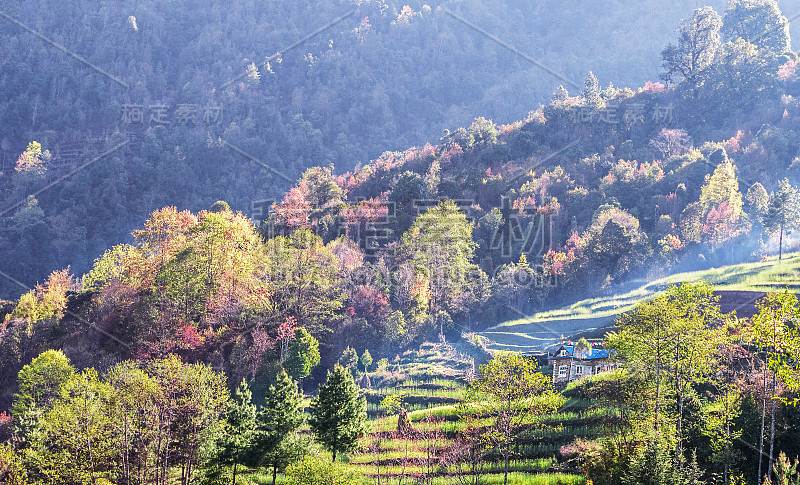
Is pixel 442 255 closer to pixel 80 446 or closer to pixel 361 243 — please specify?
pixel 361 243

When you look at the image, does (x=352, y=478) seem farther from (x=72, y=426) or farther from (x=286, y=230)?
(x=286, y=230)

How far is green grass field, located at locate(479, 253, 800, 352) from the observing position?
131ft

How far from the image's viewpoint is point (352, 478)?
72.6ft

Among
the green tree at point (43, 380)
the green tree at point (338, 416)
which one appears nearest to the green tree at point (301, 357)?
the green tree at point (338, 416)

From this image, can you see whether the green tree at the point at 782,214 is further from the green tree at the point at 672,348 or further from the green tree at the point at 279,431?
the green tree at the point at 279,431

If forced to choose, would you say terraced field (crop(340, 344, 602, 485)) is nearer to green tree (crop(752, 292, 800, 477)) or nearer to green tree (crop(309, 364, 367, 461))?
green tree (crop(309, 364, 367, 461))

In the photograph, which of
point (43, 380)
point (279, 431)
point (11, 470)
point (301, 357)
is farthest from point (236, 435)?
point (43, 380)

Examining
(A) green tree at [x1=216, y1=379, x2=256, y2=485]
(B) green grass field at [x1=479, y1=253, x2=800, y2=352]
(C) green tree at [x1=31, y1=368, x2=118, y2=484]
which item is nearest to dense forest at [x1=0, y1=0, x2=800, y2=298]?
(B) green grass field at [x1=479, y1=253, x2=800, y2=352]

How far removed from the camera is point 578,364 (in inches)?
1287

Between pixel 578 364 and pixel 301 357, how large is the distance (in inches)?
643

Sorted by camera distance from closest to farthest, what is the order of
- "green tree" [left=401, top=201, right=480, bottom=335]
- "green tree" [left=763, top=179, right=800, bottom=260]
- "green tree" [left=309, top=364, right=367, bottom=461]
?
"green tree" [left=309, top=364, right=367, bottom=461] → "green tree" [left=763, top=179, right=800, bottom=260] → "green tree" [left=401, top=201, right=480, bottom=335]

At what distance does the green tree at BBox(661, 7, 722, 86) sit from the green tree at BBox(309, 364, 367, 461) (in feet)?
216

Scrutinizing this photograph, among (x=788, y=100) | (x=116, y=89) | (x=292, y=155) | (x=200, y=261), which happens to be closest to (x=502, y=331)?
(x=200, y=261)

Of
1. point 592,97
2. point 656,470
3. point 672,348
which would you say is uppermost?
point 592,97
